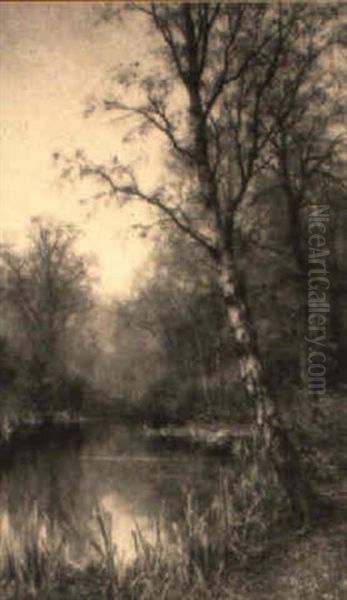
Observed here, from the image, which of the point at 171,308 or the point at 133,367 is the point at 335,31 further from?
the point at 133,367

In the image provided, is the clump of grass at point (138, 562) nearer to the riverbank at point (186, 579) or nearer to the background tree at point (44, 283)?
the riverbank at point (186, 579)

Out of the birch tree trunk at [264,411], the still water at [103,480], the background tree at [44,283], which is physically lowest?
the still water at [103,480]

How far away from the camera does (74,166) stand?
425 inches

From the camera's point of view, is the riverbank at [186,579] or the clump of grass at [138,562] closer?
the riverbank at [186,579]

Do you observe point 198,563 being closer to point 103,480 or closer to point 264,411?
point 264,411

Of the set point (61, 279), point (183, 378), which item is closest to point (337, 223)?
point (183, 378)

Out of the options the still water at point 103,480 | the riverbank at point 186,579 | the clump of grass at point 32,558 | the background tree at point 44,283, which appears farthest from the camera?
the background tree at point 44,283

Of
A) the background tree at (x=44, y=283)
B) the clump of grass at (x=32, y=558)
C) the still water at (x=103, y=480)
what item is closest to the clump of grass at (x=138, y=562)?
the clump of grass at (x=32, y=558)

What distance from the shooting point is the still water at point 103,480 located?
1234 centimetres

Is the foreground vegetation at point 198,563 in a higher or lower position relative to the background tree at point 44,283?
lower

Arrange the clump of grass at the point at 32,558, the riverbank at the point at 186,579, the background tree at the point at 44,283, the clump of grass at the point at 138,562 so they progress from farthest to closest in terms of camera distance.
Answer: the background tree at the point at 44,283
the clump of grass at the point at 32,558
the clump of grass at the point at 138,562
the riverbank at the point at 186,579

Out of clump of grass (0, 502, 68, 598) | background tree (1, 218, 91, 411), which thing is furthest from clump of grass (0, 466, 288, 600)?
background tree (1, 218, 91, 411)

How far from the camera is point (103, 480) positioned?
55.0ft

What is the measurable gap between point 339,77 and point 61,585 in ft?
39.9
